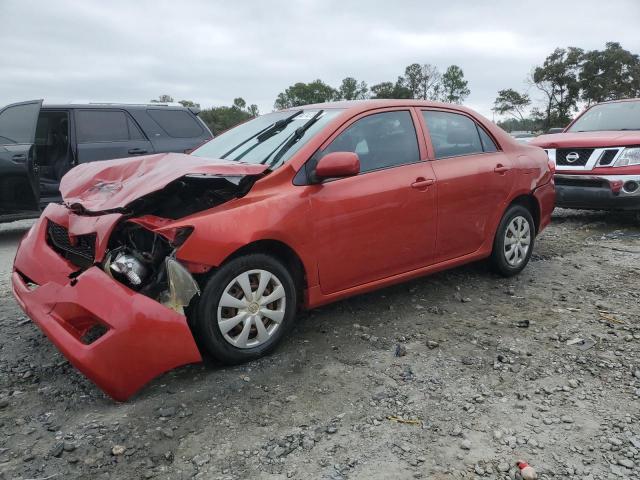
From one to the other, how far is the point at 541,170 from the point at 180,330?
3730mm

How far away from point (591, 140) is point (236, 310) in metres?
5.93

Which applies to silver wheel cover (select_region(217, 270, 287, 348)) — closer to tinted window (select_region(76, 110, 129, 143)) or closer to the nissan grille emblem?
tinted window (select_region(76, 110, 129, 143))

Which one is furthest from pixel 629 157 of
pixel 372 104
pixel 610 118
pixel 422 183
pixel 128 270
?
pixel 128 270

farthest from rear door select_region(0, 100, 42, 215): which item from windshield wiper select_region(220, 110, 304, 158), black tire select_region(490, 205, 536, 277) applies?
black tire select_region(490, 205, 536, 277)

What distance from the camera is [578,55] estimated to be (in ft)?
146

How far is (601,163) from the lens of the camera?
6.71 m

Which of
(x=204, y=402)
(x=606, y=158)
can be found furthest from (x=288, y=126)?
(x=606, y=158)

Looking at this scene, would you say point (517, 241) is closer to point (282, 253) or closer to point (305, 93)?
point (282, 253)

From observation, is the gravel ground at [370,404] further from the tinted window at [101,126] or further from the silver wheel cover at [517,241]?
the tinted window at [101,126]

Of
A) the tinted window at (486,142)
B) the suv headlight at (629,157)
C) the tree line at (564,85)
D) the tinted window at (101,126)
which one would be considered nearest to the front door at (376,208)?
the tinted window at (486,142)

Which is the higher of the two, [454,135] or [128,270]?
[454,135]

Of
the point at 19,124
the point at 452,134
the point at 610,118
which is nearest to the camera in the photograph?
the point at 452,134

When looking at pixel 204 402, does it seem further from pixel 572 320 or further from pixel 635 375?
pixel 572 320

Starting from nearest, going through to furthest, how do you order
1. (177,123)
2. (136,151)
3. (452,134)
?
1. (452,134)
2. (136,151)
3. (177,123)
